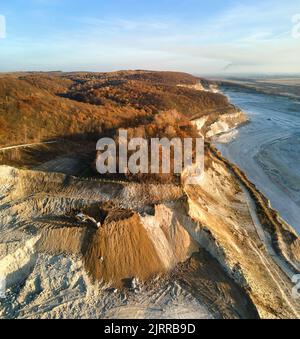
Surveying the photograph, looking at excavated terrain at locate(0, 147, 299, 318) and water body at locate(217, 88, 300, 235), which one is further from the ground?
excavated terrain at locate(0, 147, 299, 318)

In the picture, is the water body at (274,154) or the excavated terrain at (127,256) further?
the water body at (274,154)

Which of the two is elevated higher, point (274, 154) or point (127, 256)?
point (127, 256)

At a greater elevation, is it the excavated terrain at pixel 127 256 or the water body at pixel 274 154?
the excavated terrain at pixel 127 256

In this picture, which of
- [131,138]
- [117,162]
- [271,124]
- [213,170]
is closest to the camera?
[117,162]

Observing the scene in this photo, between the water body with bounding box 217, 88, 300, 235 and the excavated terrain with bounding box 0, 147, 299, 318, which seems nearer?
the excavated terrain with bounding box 0, 147, 299, 318

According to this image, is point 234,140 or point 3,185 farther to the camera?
point 234,140

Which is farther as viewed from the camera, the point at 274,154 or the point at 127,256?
the point at 274,154
